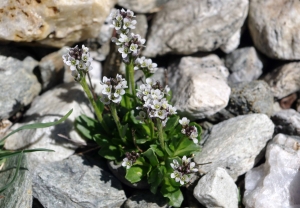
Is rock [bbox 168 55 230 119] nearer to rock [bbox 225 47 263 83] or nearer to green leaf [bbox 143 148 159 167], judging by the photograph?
rock [bbox 225 47 263 83]

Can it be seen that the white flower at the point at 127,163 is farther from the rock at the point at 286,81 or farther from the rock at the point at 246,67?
the rock at the point at 286,81

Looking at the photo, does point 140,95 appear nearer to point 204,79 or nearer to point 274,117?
point 204,79

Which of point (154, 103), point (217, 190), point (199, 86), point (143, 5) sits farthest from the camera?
point (143, 5)

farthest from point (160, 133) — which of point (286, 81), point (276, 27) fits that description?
point (276, 27)

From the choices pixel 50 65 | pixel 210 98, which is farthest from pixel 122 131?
pixel 50 65

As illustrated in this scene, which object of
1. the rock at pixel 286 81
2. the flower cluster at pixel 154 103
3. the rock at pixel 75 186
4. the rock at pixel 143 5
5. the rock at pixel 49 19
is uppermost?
the rock at pixel 49 19

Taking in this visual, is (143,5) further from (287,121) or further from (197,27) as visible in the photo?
(287,121)

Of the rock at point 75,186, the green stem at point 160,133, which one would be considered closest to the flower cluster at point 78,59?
the green stem at point 160,133
